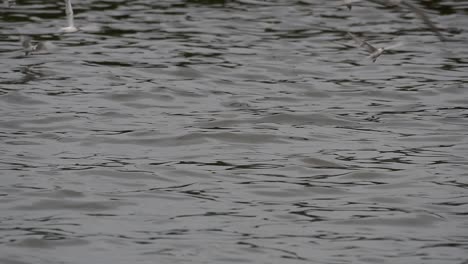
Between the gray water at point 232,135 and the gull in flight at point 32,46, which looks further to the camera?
the gull in flight at point 32,46

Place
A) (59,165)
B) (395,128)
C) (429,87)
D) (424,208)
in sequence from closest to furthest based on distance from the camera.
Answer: (424,208)
(59,165)
(395,128)
(429,87)

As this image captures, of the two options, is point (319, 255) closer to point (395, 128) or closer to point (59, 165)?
point (59, 165)

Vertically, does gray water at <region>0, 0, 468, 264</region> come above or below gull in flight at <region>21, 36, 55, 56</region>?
below

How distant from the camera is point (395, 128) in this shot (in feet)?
35.1

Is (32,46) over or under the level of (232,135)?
over

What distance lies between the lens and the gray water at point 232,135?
7.51m

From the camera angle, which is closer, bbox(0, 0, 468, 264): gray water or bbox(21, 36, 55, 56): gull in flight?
bbox(0, 0, 468, 264): gray water

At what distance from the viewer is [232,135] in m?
10.4

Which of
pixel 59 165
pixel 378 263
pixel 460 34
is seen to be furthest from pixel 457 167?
pixel 460 34

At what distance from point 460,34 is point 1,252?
365 inches

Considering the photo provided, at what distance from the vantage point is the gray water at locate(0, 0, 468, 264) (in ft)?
24.6

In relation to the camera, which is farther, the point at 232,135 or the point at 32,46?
the point at 32,46

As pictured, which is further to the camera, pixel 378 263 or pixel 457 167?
pixel 457 167

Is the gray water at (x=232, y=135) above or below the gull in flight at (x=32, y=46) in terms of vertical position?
below
